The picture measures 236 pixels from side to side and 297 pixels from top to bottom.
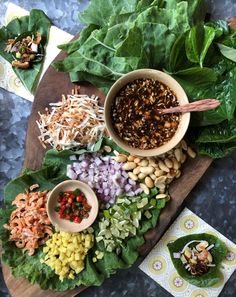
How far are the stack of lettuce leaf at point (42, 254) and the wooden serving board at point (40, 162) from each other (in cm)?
4

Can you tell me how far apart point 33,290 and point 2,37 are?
3.15 ft

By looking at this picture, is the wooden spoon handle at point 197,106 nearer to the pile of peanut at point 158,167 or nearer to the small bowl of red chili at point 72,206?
the pile of peanut at point 158,167

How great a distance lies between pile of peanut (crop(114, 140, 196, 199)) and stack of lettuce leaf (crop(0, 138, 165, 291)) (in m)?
0.03

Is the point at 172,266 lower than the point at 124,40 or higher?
lower

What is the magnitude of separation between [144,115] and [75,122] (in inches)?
10.1

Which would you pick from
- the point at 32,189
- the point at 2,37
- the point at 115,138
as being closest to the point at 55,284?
the point at 32,189

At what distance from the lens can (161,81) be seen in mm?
1625

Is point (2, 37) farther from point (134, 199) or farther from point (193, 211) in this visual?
point (193, 211)

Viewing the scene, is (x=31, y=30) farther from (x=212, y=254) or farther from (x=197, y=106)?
(x=212, y=254)

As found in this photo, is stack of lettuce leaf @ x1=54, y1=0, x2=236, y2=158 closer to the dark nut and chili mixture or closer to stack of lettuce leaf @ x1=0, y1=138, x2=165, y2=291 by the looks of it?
the dark nut and chili mixture

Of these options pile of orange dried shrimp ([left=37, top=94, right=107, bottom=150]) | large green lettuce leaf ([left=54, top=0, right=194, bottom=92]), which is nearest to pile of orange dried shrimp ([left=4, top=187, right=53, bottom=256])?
pile of orange dried shrimp ([left=37, top=94, right=107, bottom=150])

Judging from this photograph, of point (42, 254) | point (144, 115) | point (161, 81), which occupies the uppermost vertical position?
point (161, 81)

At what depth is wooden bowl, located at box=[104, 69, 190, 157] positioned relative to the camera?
1600 millimetres

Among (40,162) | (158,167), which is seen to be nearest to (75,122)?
(40,162)
